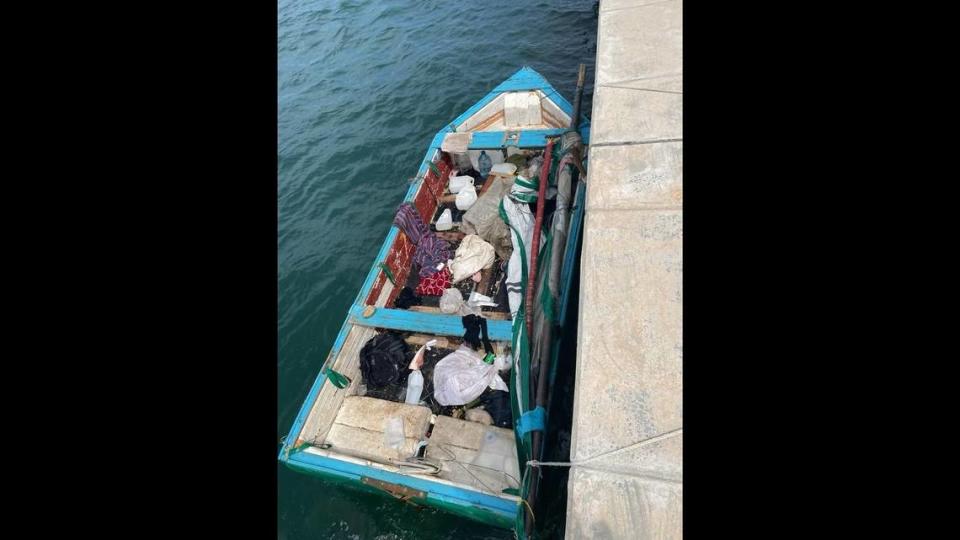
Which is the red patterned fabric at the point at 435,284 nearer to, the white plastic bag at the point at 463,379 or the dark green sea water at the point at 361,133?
the white plastic bag at the point at 463,379

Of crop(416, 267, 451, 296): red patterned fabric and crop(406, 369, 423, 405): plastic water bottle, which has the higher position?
crop(416, 267, 451, 296): red patterned fabric

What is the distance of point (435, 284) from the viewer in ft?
26.1

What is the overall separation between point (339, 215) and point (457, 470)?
793 centimetres

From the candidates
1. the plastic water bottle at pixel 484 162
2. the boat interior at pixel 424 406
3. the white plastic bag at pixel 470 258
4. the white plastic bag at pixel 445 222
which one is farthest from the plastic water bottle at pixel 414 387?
the plastic water bottle at pixel 484 162

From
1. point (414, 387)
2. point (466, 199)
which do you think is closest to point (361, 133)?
point (466, 199)

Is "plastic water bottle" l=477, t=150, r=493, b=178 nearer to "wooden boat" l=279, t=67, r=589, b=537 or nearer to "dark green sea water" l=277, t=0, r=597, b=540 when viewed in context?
"wooden boat" l=279, t=67, r=589, b=537

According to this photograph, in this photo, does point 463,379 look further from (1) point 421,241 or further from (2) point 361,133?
(2) point 361,133

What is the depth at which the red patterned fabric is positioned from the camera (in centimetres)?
786

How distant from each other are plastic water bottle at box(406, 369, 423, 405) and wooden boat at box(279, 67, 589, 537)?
0.61 ft

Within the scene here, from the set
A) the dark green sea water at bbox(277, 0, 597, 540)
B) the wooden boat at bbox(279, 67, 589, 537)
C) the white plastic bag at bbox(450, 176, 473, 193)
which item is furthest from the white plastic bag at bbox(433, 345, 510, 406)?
the white plastic bag at bbox(450, 176, 473, 193)

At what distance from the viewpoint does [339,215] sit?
1134 cm

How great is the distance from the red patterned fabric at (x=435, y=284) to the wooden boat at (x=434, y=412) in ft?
0.58
